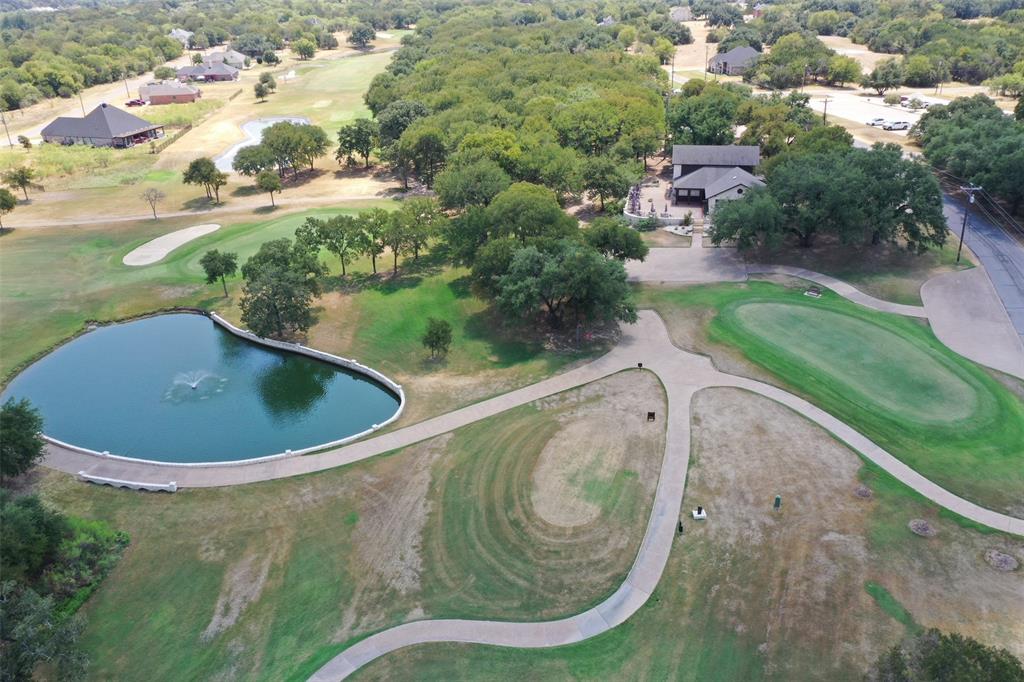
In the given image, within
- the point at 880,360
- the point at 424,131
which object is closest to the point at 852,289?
the point at 880,360

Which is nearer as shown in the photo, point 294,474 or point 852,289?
point 294,474

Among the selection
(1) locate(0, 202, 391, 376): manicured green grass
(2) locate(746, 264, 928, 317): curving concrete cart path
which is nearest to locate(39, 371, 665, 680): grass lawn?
(1) locate(0, 202, 391, 376): manicured green grass

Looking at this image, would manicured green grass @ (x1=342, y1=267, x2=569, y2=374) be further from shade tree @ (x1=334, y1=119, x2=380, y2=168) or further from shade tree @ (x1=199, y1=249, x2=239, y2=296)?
shade tree @ (x1=334, y1=119, x2=380, y2=168)

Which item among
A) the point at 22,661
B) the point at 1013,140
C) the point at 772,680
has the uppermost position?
the point at 1013,140

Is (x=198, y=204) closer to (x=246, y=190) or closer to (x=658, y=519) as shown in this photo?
(x=246, y=190)

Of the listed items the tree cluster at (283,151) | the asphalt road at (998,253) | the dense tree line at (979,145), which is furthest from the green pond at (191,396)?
the dense tree line at (979,145)

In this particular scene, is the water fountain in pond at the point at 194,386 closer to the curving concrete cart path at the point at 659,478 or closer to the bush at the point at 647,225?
the curving concrete cart path at the point at 659,478

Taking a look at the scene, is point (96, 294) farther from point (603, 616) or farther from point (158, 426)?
point (603, 616)
